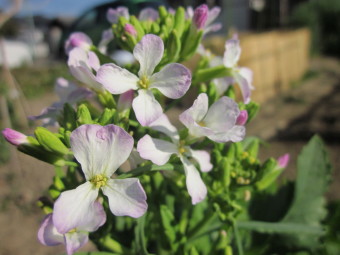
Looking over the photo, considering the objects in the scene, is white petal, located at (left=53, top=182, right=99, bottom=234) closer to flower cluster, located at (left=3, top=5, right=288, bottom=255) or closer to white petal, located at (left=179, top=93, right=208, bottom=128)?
flower cluster, located at (left=3, top=5, right=288, bottom=255)

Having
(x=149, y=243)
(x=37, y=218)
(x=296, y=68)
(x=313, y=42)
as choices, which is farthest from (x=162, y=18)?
(x=313, y=42)

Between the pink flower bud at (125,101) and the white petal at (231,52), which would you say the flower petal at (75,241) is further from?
the white petal at (231,52)

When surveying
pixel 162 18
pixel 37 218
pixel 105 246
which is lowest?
pixel 37 218

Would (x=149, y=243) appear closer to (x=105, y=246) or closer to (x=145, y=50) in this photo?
(x=105, y=246)

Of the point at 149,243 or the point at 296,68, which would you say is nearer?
the point at 149,243

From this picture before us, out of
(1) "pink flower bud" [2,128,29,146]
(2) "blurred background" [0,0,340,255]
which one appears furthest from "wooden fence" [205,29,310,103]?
(1) "pink flower bud" [2,128,29,146]

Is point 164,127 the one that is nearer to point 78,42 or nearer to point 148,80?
point 148,80
